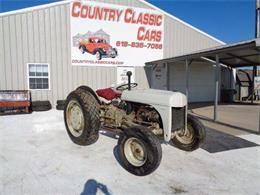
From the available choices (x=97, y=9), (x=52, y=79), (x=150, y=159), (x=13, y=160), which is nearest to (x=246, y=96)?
(x=97, y=9)

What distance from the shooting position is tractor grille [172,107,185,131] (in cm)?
299

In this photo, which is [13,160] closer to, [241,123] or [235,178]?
[235,178]

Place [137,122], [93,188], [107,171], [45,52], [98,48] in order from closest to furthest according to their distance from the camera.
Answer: [93,188] → [107,171] → [137,122] → [45,52] → [98,48]

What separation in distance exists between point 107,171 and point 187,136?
1636 mm

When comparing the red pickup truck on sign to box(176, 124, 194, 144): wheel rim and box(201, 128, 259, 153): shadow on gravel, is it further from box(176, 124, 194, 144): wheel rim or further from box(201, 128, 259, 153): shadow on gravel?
box(176, 124, 194, 144): wheel rim

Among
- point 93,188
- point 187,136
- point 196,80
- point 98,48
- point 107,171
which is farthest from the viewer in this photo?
point 196,80

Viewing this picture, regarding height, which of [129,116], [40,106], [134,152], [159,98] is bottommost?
[134,152]

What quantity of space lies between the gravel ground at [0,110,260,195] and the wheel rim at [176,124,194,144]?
0.72 feet

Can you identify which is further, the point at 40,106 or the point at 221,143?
the point at 40,106

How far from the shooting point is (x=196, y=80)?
11742 millimetres

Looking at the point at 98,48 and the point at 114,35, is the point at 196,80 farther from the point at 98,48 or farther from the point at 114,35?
the point at 98,48

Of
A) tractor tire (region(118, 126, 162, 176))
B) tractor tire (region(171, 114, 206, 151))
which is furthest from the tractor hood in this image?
tractor tire (region(171, 114, 206, 151))

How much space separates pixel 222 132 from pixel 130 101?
9.47 ft

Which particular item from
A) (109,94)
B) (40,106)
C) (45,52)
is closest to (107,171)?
(109,94)
